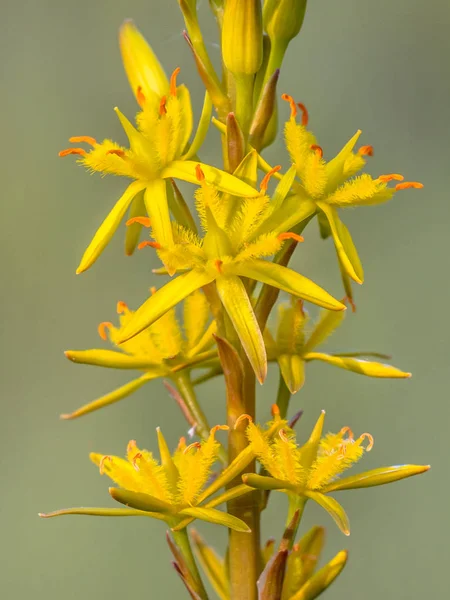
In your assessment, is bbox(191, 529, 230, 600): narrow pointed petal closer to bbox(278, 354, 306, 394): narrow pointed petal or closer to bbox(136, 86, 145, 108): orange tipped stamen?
bbox(278, 354, 306, 394): narrow pointed petal

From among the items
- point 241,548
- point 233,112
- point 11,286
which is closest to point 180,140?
point 233,112

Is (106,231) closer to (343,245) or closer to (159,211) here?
(159,211)

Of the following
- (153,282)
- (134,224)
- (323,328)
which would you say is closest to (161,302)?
(134,224)

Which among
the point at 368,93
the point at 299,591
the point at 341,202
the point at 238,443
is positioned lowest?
the point at 299,591

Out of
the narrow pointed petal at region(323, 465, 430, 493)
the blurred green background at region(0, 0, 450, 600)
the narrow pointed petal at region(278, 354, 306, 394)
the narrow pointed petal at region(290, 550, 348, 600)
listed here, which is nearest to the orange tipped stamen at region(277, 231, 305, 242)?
the narrow pointed petal at region(278, 354, 306, 394)

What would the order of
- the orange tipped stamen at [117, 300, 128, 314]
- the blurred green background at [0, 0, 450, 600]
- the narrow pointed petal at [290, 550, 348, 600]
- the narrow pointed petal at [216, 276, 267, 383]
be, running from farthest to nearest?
the blurred green background at [0, 0, 450, 600] → the orange tipped stamen at [117, 300, 128, 314] → the narrow pointed petal at [290, 550, 348, 600] → the narrow pointed petal at [216, 276, 267, 383]

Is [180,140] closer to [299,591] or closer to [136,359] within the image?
[136,359]
